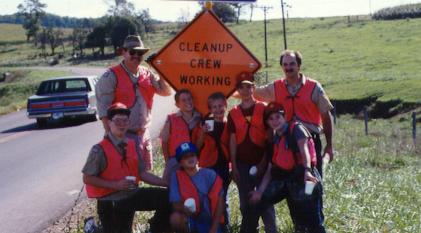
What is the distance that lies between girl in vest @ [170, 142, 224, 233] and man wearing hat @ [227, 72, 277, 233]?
43 cm

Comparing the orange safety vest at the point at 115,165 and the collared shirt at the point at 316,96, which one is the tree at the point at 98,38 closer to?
the collared shirt at the point at 316,96

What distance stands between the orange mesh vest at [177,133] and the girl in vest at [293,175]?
0.80 m

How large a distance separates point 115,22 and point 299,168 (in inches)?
3018

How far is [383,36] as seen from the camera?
65312 mm

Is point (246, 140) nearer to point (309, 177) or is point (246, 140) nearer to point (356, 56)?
point (309, 177)

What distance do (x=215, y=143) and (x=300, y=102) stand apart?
0.92 m

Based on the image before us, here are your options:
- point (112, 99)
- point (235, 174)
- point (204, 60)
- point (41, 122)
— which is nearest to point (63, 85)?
point (41, 122)

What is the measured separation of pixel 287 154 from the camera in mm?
5555

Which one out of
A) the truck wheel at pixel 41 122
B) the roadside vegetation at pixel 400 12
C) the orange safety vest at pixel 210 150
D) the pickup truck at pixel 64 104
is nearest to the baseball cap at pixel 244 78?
the orange safety vest at pixel 210 150

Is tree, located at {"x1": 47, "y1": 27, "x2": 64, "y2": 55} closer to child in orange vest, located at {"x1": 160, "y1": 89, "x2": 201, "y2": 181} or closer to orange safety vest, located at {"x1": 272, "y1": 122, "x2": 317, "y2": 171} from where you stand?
child in orange vest, located at {"x1": 160, "y1": 89, "x2": 201, "y2": 181}

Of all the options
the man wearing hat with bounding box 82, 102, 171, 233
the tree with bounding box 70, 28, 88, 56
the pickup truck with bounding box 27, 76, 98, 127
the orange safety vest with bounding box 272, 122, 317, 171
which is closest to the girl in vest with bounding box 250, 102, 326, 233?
the orange safety vest with bounding box 272, 122, 317, 171

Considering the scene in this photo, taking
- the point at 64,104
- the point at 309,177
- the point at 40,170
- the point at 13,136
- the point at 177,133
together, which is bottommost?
the point at 13,136

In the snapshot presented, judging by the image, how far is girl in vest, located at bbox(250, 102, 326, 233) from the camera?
17.8 ft

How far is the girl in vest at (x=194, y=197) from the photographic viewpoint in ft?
17.4
